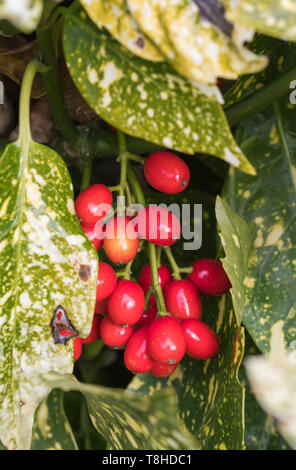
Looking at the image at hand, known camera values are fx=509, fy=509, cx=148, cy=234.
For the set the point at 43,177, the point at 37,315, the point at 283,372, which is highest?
the point at 43,177

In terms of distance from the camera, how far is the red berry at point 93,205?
1.79 ft

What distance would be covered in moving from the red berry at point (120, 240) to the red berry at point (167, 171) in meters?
0.06

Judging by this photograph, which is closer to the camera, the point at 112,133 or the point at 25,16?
the point at 25,16

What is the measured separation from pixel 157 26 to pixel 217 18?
0.05 m

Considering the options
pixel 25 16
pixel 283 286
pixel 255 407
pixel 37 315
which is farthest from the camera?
pixel 255 407

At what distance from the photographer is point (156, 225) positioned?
54cm

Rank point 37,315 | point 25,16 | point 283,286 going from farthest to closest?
point 283,286, point 37,315, point 25,16

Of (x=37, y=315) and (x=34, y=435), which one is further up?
Answer: (x=37, y=315)

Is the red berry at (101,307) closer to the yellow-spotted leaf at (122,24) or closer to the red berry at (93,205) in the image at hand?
the red berry at (93,205)

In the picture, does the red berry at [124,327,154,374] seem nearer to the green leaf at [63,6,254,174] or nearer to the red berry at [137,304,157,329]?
the red berry at [137,304,157,329]

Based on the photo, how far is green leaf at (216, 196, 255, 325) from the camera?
1.74ft

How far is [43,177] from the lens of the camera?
0.52m
